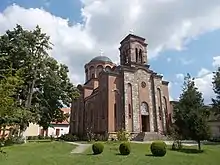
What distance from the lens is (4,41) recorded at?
28.4m

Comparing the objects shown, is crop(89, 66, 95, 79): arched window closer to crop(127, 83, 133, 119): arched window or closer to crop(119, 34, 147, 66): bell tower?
crop(119, 34, 147, 66): bell tower

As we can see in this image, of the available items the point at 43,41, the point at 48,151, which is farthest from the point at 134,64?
the point at 48,151

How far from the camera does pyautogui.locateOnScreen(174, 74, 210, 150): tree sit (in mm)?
22641

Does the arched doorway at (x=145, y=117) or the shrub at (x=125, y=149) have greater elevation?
the arched doorway at (x=145, y=117)

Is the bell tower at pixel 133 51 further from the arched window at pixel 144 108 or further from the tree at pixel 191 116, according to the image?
the tree at pixel 191 116

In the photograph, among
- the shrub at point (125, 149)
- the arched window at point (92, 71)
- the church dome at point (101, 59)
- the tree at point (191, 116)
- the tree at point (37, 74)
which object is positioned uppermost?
the church dome at point (101, 59)

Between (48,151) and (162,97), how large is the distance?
2395cm

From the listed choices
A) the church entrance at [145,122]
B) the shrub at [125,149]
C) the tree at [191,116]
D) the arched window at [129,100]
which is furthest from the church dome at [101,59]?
the shrub at [125,149]

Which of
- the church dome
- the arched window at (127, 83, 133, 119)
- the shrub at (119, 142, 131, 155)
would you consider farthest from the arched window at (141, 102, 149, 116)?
the shrub at (119, 142, 131, 155)

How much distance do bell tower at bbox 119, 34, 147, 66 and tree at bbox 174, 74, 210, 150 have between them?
1708cm

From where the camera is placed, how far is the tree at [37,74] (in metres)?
28.2

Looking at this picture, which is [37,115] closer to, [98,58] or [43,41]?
[43,41]

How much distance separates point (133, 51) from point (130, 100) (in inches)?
368

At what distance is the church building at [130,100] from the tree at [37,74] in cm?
691
